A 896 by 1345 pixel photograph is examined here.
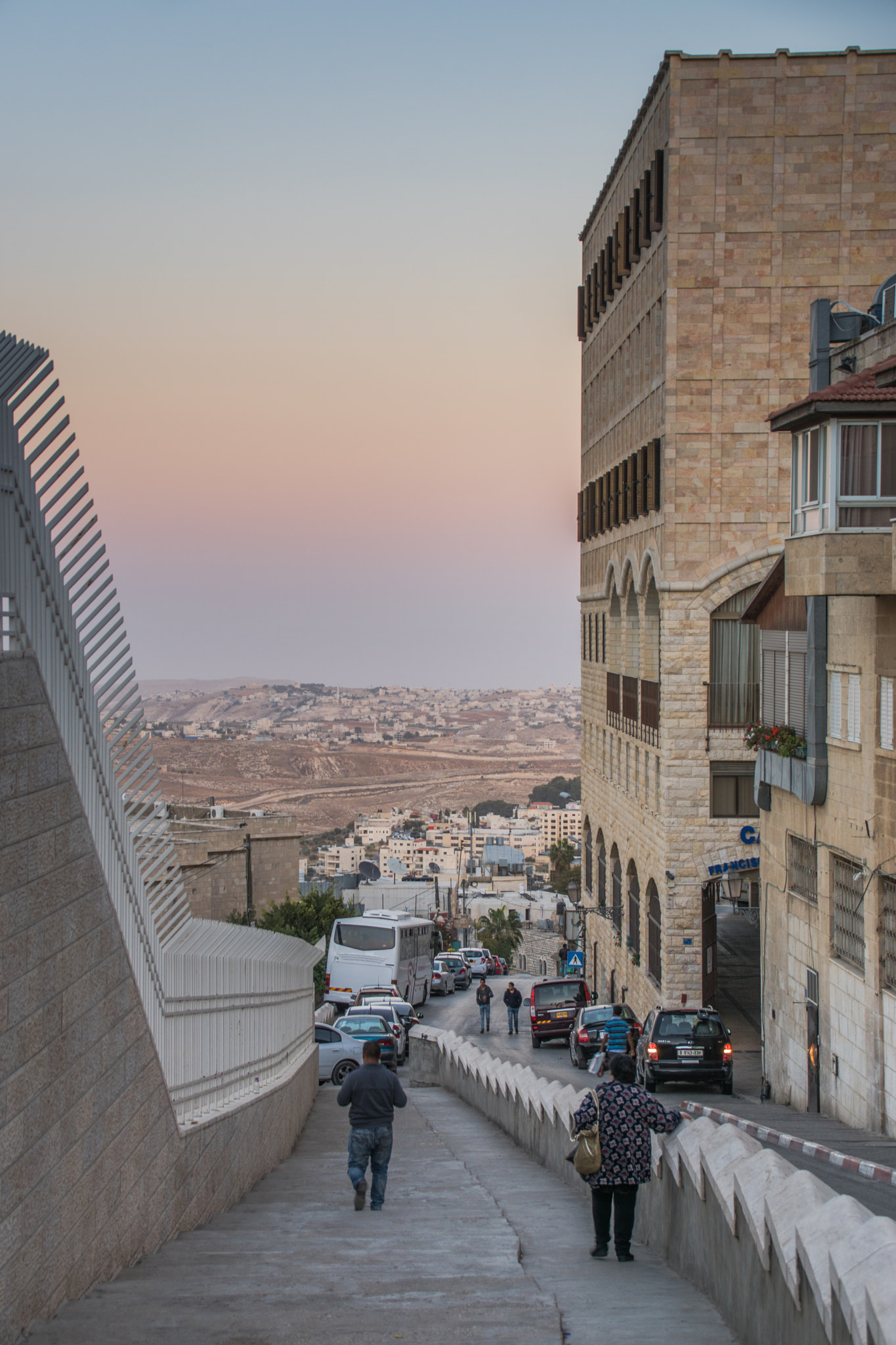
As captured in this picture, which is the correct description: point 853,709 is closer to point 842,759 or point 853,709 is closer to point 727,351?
point 842,759

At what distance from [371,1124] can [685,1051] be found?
44.7 ft

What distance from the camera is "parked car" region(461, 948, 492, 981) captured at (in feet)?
216

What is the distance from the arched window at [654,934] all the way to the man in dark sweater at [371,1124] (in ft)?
73.7

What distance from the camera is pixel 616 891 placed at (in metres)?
41.7

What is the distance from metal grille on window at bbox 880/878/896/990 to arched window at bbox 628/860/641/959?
1878 cm

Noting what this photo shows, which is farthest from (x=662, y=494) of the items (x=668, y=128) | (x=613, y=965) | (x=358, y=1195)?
(x=358, y=1195)

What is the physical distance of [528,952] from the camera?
10338cm

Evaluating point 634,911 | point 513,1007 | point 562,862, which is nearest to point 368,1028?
point 513,1007

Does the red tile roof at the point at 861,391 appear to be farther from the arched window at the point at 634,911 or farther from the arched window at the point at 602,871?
the arched window at the point at 602,871

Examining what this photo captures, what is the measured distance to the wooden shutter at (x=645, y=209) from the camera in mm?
33156

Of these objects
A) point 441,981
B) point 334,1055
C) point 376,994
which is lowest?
point 441,981

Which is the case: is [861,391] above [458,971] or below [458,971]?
above

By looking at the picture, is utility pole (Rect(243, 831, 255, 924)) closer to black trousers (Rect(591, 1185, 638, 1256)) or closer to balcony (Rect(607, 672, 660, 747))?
balcony (Rect(607, 672, 660, 747))

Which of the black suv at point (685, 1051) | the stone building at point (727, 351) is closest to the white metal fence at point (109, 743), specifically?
the black suv at point (685, 1051)
